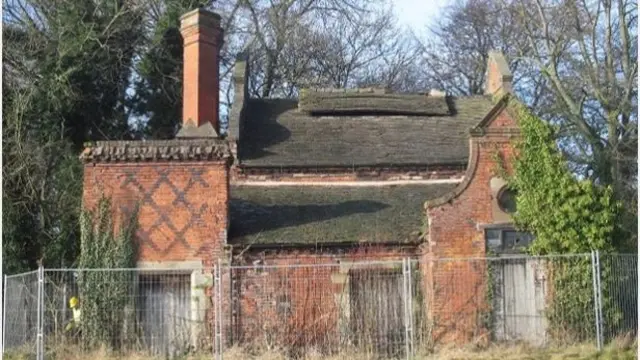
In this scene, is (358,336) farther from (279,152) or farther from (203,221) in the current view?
(279,152)

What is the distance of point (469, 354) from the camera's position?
17078 millimetres

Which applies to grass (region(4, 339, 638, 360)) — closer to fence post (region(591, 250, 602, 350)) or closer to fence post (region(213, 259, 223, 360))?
fence post (region(213, 259, 223, 360))

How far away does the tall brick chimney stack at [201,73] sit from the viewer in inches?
925

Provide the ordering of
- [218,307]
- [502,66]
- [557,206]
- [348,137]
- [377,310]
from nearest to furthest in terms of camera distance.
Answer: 1. [218,307]
2. [557,206]
3. [377,310]
4. [348,137]
5. [502,66]

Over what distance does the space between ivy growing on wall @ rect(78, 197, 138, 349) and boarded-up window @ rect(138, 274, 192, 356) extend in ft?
1.20

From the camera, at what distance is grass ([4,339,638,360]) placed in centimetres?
1670

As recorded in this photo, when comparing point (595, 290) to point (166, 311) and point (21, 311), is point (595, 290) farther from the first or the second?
point (21, 311)

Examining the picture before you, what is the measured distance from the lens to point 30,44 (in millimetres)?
27859

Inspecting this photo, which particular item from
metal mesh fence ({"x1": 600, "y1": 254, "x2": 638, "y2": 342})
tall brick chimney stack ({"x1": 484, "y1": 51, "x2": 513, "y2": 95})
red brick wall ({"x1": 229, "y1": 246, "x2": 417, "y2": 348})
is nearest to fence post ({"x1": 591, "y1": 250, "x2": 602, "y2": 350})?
metal mesh fence ({"x1": 600, "y1": 254, "x2": 638, "y2": 342})

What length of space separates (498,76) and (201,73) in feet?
29.5

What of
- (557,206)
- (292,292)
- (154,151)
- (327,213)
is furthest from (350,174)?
(557,206)

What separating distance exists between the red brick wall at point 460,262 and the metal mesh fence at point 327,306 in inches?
1.2

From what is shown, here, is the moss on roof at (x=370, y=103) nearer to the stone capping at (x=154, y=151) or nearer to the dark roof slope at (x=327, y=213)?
the dark roof slope at (x=327, y=213)

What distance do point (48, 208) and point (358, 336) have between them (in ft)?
41.0
